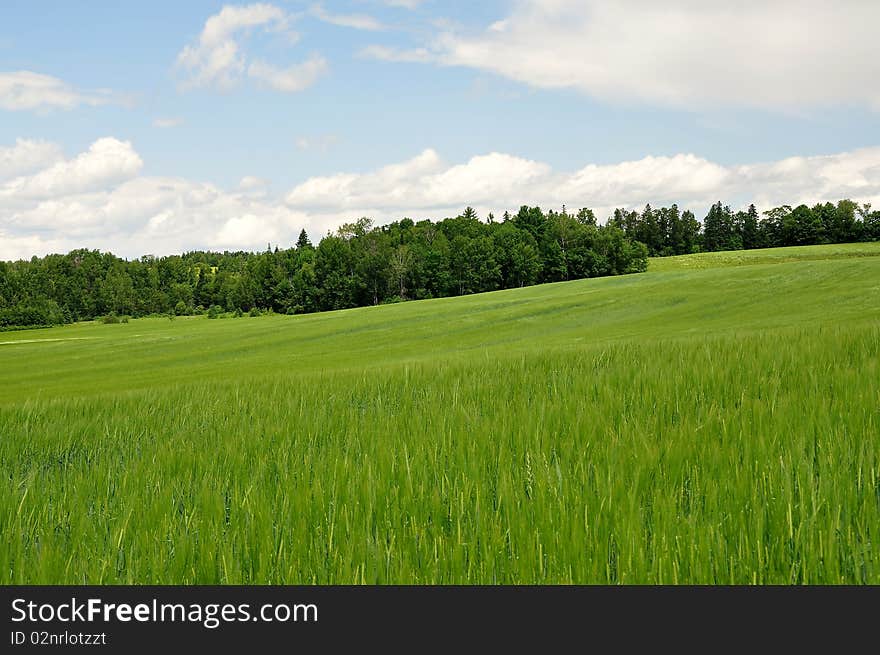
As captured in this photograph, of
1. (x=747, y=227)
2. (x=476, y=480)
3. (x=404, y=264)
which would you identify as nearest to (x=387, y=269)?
(x=404, y=264)

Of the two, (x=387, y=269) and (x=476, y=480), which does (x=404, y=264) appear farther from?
(x=476, y=480)

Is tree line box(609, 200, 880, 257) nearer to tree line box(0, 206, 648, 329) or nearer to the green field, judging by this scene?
tree line box(0, 206, 648, 329)

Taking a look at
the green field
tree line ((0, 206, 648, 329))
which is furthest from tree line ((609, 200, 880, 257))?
the green field

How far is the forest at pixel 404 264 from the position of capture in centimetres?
8944

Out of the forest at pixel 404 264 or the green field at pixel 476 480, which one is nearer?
the green field at pixel 476 480

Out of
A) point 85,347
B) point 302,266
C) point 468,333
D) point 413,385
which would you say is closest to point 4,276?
point 302,266

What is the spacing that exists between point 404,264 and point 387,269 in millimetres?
2470

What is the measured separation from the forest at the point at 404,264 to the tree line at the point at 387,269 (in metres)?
0.16

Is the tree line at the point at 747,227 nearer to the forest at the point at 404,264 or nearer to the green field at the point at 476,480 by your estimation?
the forest at the point at 404,264

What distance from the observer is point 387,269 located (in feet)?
290

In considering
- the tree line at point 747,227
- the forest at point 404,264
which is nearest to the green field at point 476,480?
the forest at point 404,264

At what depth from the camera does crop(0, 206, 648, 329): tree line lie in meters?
88.9
